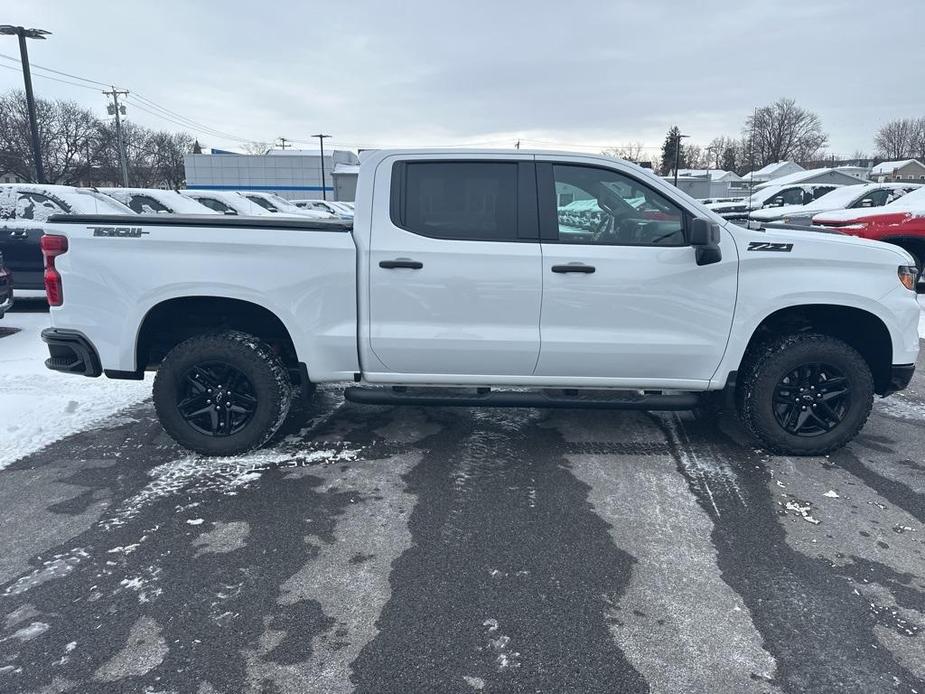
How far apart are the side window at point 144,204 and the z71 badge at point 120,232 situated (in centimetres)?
887

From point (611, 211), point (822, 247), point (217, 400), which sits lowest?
point (217, 400)

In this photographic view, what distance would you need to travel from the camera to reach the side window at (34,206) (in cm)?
938

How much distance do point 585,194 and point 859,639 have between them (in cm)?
278

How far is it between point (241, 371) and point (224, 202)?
14.3 metres

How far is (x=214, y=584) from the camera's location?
2.85 metres

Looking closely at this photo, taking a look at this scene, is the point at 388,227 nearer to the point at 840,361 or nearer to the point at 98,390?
the point at 840,361

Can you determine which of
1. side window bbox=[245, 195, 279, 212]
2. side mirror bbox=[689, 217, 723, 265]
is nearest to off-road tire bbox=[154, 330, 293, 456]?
side mirror bbox=[689, 217, 723, 265]

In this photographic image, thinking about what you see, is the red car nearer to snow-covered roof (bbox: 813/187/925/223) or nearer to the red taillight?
snow-covered roof (bbox: 813/187/925/223)

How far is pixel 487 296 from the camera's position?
3.95 m

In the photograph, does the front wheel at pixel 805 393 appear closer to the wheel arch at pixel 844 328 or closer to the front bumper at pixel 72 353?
the wheel arch at pixel 844 328

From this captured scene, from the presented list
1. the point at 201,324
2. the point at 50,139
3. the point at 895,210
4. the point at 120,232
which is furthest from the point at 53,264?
the point at 50,139

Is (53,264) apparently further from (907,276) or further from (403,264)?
(907,276)

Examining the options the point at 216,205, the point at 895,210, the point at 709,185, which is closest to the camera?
the point at 895,210

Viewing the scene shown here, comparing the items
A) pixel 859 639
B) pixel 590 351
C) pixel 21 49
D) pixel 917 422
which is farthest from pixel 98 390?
pixel 21 49
